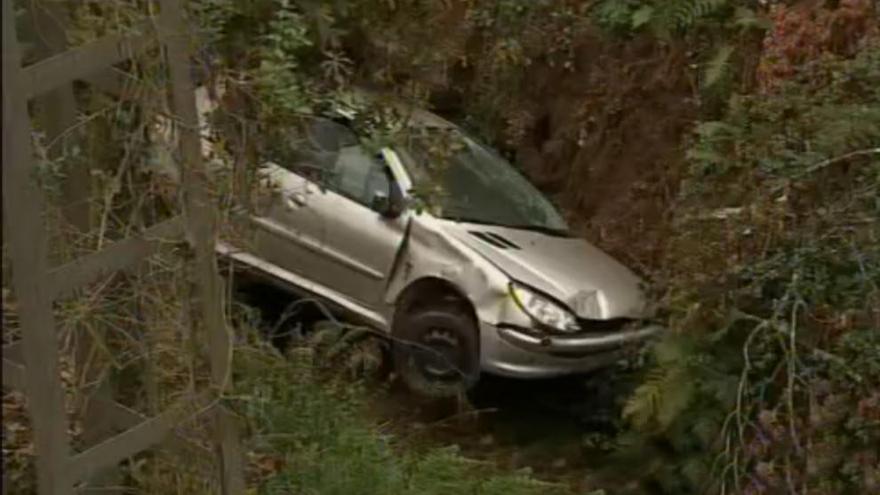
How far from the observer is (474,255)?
27.0 ft

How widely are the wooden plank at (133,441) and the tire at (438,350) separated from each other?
138 inches

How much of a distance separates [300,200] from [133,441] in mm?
1901

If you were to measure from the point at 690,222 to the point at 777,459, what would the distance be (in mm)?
1406

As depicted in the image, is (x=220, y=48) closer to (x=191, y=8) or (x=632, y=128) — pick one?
(x=191, y=8)

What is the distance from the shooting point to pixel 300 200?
607 centimetres

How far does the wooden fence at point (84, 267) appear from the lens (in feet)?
12.5

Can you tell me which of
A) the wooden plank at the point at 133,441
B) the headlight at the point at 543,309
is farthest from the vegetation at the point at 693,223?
the headlight at the point at 543,309

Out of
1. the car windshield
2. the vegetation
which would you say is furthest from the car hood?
the vegetation

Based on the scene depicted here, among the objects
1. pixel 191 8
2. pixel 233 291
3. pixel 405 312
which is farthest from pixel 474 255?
pixel 191 8

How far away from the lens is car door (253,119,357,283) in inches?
208

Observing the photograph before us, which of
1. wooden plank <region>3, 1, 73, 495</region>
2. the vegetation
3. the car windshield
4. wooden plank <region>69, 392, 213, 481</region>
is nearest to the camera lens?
wooden plank <region>3, 1, 73, 495</region>

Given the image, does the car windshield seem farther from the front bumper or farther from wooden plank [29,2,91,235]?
wooden plank [29,2,91,235]

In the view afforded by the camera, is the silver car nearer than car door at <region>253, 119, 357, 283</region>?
A: No

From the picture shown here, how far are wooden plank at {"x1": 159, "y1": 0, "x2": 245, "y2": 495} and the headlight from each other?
3601 mm
